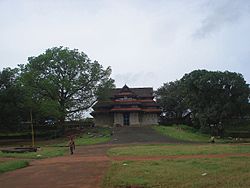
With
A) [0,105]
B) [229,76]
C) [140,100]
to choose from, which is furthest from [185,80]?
[0,105]

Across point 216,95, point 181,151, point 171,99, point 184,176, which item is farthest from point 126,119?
point 184,176

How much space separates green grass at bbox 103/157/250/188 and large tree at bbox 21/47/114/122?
36.9 meters

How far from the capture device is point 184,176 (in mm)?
13000

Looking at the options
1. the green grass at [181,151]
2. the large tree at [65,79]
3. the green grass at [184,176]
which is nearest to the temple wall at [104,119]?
the large tree at [65,79]

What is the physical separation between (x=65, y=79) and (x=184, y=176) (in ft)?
140

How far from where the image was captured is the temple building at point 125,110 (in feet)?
212

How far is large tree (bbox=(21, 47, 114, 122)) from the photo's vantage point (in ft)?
173

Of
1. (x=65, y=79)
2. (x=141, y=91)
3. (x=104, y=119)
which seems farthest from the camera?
(x=141, y=91)

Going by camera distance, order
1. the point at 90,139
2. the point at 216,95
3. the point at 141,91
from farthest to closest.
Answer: the point at 141,91 → the point at 216,95 → the point at 90,139

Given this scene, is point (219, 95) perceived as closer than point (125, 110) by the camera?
Yes

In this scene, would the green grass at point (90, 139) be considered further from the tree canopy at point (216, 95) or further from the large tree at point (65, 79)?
the tree canopy at point (216, 95)

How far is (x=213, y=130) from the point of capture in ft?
167

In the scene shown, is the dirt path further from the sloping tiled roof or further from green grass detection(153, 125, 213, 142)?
the sloping tiled roof

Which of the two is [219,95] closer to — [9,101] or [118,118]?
[118,118]
